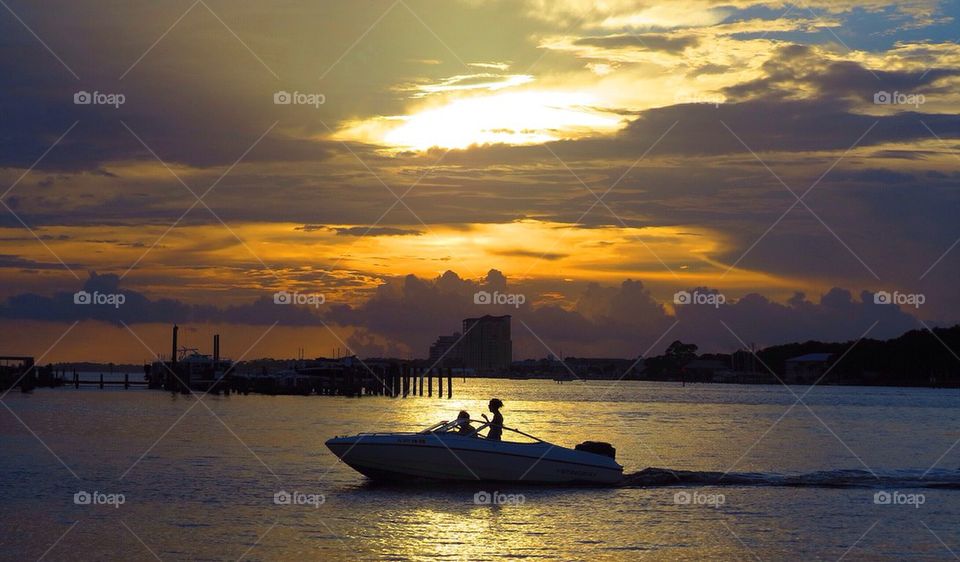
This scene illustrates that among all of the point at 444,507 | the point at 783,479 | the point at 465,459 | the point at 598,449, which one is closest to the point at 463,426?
the point at 465,459

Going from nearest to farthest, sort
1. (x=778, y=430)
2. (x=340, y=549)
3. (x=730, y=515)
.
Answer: (x=340, y=549) → (x=730, y=515) → (x=778, y=430)

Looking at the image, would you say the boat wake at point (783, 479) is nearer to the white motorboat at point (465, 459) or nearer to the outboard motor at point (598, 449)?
the outboard motor at point (598, 449)

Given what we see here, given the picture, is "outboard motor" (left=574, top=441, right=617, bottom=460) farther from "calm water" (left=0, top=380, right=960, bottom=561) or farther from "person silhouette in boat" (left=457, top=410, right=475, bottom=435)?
"person silhouette in boat" (left=457, top=410, right=475, bottom=435)

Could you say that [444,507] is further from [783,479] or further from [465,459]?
[783,479]

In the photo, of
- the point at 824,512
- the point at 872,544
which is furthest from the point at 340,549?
the point at 824,512

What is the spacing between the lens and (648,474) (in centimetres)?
3572

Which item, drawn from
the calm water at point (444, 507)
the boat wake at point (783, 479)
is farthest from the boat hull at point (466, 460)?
the boat wake at point (783, 479)

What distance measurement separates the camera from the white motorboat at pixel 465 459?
1293 inches

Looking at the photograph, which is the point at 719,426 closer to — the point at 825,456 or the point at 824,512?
the point at 825,456

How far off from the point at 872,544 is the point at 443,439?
12.7 m

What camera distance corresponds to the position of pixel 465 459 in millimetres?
32719

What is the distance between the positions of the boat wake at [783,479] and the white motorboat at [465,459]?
1.85 meters

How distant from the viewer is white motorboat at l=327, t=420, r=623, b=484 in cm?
3284

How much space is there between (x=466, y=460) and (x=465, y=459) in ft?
0.18
